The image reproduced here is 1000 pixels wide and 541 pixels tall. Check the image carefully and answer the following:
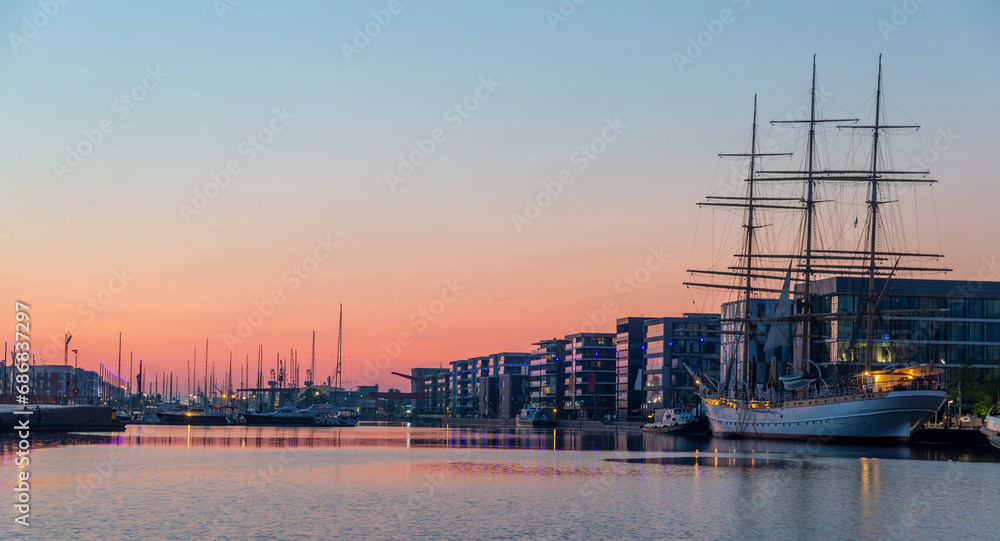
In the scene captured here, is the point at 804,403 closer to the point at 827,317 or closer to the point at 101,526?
the point at 827,317

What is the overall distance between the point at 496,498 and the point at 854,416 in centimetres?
7386

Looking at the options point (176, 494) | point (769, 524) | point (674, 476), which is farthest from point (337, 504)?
point (674, 476)

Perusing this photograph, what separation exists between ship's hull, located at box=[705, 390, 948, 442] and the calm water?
114 feet

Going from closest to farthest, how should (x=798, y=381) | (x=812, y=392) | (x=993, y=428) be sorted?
1. (x=993, y=428)
2. (x=798, y=381)
3. (x=812, y=392)

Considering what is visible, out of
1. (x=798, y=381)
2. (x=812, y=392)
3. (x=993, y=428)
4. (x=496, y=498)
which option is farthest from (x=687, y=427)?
(x=496, y=498)

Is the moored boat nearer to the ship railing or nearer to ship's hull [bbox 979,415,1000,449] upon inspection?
ship's hull [bbox 979,415,1000,449]

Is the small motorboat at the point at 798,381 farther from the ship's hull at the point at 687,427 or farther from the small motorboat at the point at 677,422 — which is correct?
the small motorboat at the point at 677,422

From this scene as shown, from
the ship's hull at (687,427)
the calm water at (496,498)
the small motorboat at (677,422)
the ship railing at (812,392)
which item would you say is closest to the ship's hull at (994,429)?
the ship railing at (812,392)

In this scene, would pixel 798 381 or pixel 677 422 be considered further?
pixel 677 422

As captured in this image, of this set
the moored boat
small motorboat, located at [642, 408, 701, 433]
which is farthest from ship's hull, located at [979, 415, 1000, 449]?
small motorboat, located at [642, 408, 701, 433]

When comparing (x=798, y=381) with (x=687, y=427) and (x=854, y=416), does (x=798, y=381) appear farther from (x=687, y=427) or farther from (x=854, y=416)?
(x=687, y=427)

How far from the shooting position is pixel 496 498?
143 feet

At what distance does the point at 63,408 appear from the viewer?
135500 millimetres

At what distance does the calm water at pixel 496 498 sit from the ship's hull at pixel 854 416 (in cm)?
3463
